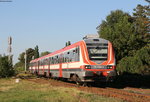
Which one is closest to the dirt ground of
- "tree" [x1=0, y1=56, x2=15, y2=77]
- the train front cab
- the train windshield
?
the train front cab

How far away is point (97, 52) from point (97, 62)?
2.46ft

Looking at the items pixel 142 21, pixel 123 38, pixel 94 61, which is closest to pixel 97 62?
pixel 94 61

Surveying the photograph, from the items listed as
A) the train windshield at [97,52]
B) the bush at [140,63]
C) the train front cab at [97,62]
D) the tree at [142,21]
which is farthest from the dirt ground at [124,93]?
the tree at [142,21]

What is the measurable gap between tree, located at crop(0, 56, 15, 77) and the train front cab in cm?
1992

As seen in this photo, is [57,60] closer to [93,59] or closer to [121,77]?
[121,77]

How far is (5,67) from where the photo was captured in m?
34.7

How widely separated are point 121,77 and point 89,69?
975cm

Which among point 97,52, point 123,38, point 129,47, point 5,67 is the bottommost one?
point 5,67

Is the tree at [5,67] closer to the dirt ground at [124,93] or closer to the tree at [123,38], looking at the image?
the tree at [123,38]

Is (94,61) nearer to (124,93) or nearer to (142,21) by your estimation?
(124,93)

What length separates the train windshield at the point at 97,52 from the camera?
56.4 feet

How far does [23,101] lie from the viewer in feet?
35.2

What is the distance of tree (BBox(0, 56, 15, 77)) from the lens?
113 ft

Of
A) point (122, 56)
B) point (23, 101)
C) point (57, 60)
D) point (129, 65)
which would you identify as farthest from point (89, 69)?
point (122, 56)
